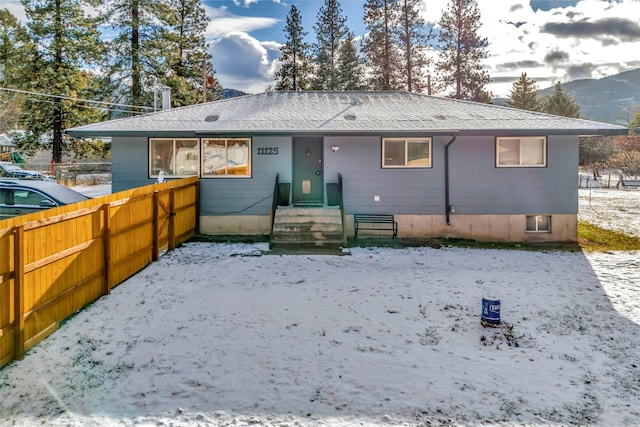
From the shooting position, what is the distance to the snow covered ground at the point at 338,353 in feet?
12.2

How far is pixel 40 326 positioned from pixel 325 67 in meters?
32.0

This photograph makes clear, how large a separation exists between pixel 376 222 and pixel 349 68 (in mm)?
25201

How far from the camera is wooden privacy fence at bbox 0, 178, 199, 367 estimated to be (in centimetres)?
432

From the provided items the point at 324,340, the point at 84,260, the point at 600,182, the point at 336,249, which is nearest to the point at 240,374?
the point at 324,340

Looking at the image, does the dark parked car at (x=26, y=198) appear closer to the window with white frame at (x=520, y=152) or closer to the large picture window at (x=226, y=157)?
the large picture window at (x=226, y=157)

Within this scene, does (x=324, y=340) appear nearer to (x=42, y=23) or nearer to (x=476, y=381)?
(x=476, y=381)

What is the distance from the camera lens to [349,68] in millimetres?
33531

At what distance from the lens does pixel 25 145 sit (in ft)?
79.8

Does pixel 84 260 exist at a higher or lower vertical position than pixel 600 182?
lower

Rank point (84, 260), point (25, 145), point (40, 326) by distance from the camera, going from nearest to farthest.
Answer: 1. point (40, 326)
2. point (84, 260)
3. point (25, 145)

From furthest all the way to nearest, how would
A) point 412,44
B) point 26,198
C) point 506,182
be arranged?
point 412,44 → point 506,182 → point 26,198

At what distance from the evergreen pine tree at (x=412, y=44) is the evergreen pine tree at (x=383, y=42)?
54cm

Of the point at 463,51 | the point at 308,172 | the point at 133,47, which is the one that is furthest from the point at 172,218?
the point at 463,51

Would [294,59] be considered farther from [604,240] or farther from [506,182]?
[604,240]
